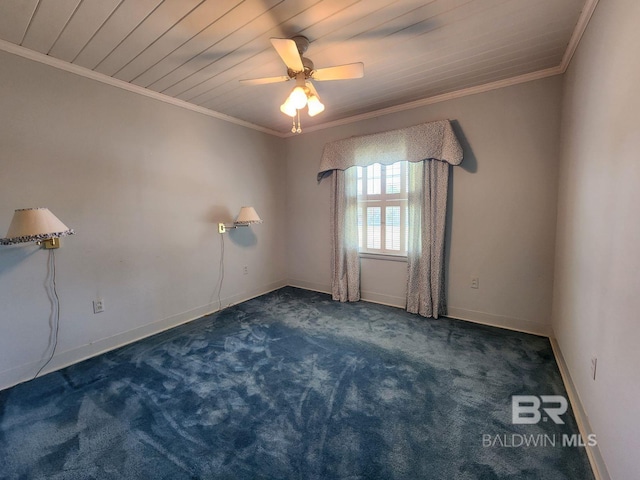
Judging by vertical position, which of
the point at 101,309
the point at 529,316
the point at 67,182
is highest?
the point at 67,182

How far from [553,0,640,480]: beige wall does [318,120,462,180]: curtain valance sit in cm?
101

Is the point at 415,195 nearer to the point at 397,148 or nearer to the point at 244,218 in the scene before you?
the point at 397,148

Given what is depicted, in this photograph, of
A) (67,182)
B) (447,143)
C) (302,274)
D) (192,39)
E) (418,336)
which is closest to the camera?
(192,39)

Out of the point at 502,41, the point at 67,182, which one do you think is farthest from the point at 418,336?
the point at 67,182

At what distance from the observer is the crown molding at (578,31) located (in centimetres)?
160

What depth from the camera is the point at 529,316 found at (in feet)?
8.83

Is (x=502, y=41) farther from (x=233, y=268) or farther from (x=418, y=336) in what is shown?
(x=233, y=268)

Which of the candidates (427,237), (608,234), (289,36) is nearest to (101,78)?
(289,36)

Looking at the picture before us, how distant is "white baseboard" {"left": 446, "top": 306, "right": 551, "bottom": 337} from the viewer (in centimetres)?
264

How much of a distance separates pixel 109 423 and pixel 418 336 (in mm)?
2449

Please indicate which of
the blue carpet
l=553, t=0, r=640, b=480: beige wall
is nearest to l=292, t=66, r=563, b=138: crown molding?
l=553, t=0, r=640, b=480: beige wall

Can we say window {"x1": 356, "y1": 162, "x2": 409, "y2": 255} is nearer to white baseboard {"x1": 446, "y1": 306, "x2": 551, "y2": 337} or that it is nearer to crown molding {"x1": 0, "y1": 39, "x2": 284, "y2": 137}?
white baseboard {"x1": 446, "y1": 306, "x2": 551, "y2": 337}

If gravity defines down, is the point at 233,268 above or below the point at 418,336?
above

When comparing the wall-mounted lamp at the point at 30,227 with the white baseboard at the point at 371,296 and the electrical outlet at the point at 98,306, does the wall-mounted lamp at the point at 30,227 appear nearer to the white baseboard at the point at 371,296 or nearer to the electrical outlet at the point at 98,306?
the electrical outlet at the point at 98,306
